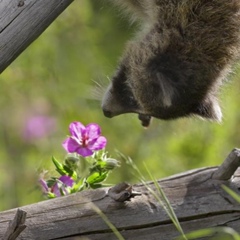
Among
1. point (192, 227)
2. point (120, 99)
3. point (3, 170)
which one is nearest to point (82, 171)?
point (120, 99)

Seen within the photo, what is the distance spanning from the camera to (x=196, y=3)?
330cm

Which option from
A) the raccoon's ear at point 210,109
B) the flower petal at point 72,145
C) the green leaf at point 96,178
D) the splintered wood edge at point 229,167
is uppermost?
the flower petal at point 72,145

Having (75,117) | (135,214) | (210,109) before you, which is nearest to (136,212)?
(135,214)

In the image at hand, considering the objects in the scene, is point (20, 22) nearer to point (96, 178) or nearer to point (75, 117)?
point (96, 178)

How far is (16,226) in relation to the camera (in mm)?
2961

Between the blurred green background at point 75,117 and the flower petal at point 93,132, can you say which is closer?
the flower petal at point 93,132

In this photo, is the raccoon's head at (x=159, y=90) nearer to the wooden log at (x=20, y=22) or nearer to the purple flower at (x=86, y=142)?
the purple flower at (x=86, y=142)

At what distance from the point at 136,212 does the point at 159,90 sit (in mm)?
438

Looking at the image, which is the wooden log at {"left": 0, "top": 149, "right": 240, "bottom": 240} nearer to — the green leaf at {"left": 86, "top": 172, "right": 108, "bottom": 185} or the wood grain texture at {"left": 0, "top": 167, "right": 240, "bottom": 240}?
the wood grain texture at {"left": 0, "top": 167, "right": 240, "bottom": 240}

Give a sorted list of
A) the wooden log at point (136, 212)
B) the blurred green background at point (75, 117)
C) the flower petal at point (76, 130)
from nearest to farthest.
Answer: the wooden log at point (136, 212) < the flower petal at point (76, 130) < the blurred green background at point (75, 117)

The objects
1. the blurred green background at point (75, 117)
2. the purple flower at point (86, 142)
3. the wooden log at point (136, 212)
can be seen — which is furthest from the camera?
the blurred green background at point (75, 117)

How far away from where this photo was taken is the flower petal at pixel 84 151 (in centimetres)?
345

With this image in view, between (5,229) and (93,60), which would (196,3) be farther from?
(93,60)

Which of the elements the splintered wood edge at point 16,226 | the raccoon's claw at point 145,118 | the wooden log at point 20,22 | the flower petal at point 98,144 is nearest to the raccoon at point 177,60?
the raccoon's claw at point 145,118
